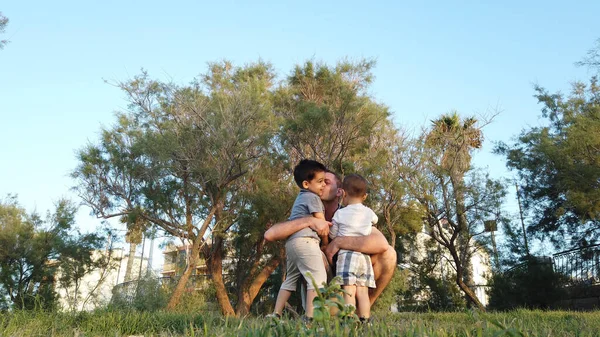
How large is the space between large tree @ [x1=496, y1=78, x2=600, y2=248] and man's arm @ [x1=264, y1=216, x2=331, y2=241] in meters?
16.6

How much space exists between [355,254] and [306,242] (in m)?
0.40

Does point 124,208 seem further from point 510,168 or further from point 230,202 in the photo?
point 510,168

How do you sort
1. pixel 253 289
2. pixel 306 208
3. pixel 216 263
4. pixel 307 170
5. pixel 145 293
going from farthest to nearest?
pixel 216 263, pixel 253 289, pixel 145 293, pixel 307 170, pixel 306 208

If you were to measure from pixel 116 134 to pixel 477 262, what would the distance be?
19709 millimetres

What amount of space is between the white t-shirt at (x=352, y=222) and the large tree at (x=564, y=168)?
16371 mm

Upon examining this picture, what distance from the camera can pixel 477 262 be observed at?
1088 inches

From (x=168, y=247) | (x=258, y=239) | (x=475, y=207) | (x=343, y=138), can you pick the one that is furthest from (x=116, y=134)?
(x=475, y=207)

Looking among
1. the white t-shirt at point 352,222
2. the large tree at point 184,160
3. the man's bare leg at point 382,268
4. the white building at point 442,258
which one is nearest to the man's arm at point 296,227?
the white t-shirt at point 352,222

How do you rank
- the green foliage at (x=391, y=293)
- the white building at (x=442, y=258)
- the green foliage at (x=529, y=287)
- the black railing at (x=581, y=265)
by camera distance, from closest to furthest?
the black railing at (x=581, y=265)
the green foliage at (x=391, y=293)
the green foliage at (x=529, y=287)
the white building at (x=442, y=258)

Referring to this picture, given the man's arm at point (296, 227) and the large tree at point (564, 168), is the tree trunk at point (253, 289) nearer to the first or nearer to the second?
the large tree at point (564, 168)

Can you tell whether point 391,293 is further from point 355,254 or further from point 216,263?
point 355,254

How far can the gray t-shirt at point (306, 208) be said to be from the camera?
159 inches

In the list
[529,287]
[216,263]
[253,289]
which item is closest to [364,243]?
[253,289]

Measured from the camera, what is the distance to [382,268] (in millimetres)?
4062
